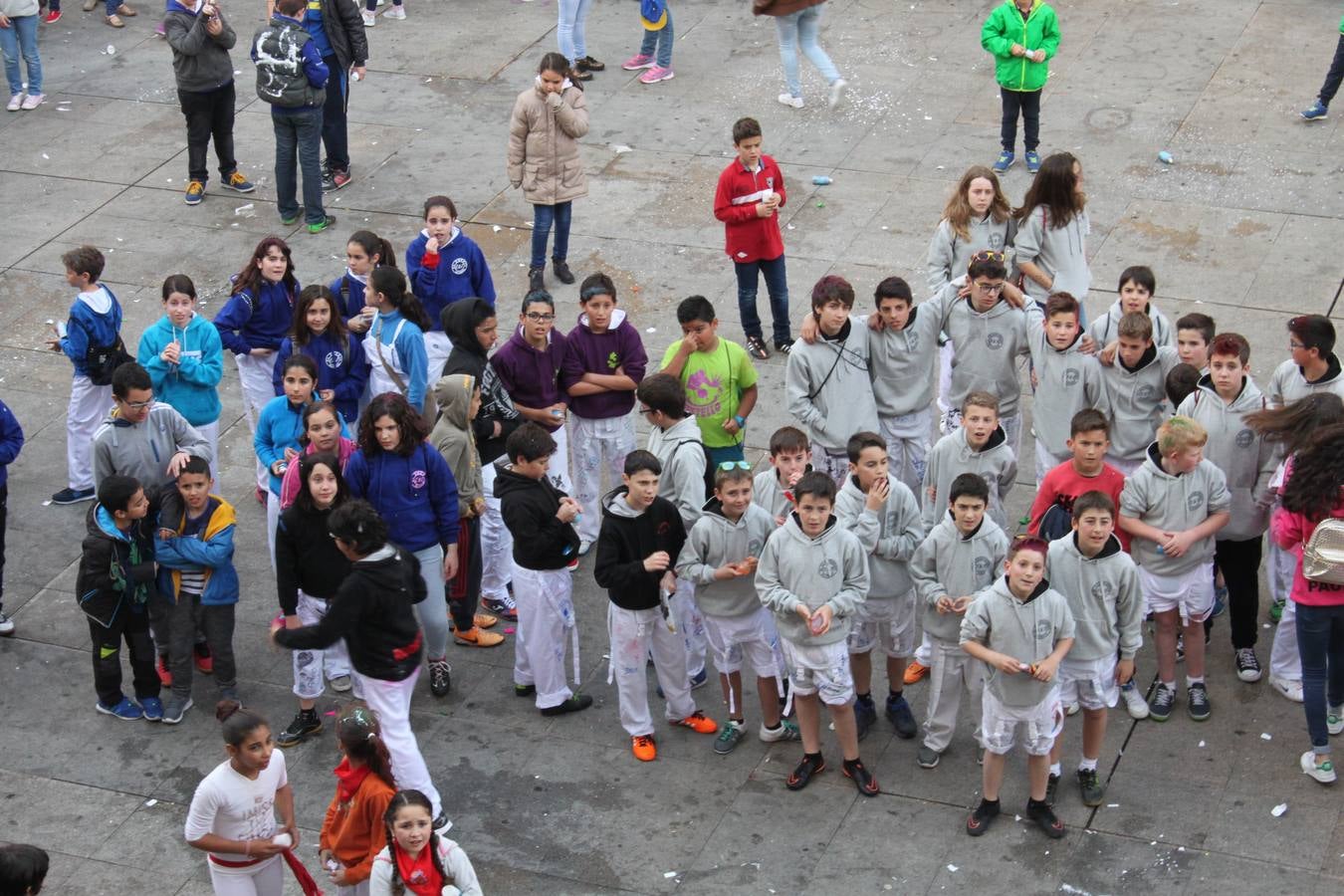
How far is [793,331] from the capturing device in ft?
37.6

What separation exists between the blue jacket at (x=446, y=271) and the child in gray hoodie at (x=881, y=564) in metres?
3.27

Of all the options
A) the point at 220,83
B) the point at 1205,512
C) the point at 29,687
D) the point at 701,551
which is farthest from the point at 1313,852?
the point at 220,83

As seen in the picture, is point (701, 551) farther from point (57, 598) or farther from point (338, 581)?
point (57, 598)

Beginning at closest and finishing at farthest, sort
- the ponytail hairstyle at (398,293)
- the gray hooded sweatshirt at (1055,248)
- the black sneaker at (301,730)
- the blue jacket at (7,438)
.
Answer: the black sneaker at (301,730)
the blue jacket at (7,438)
the ponytail hairstyle at (398,293)
the gray hooded sweatshirt at (1055,248)

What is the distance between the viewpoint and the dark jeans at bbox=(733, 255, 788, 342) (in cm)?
1093

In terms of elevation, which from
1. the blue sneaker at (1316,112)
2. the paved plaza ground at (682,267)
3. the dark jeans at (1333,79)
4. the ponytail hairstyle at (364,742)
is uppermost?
the ponytail hairstyle at (364,742)

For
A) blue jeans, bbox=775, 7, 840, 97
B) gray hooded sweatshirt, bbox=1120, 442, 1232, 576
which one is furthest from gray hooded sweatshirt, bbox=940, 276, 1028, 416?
blue jeans, bbox=775, 7, 840, 97

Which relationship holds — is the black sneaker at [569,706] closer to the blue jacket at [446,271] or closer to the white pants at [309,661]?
the white pants at [309,661]

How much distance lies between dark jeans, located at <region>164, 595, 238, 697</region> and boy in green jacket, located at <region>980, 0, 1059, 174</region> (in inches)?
294

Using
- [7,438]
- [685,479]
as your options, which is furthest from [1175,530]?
[7,438]

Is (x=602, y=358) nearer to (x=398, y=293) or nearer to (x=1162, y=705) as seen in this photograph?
(x=398, y=293)

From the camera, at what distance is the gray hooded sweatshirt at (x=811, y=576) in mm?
7203

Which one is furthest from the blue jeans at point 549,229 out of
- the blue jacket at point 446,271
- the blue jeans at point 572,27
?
the blue jeans at point 572,27

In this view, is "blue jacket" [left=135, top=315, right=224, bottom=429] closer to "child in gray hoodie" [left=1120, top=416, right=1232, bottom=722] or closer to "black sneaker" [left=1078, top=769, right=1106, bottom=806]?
"child in gray hoodie" [left=1120, top=416, right=1232, bottom=722]
